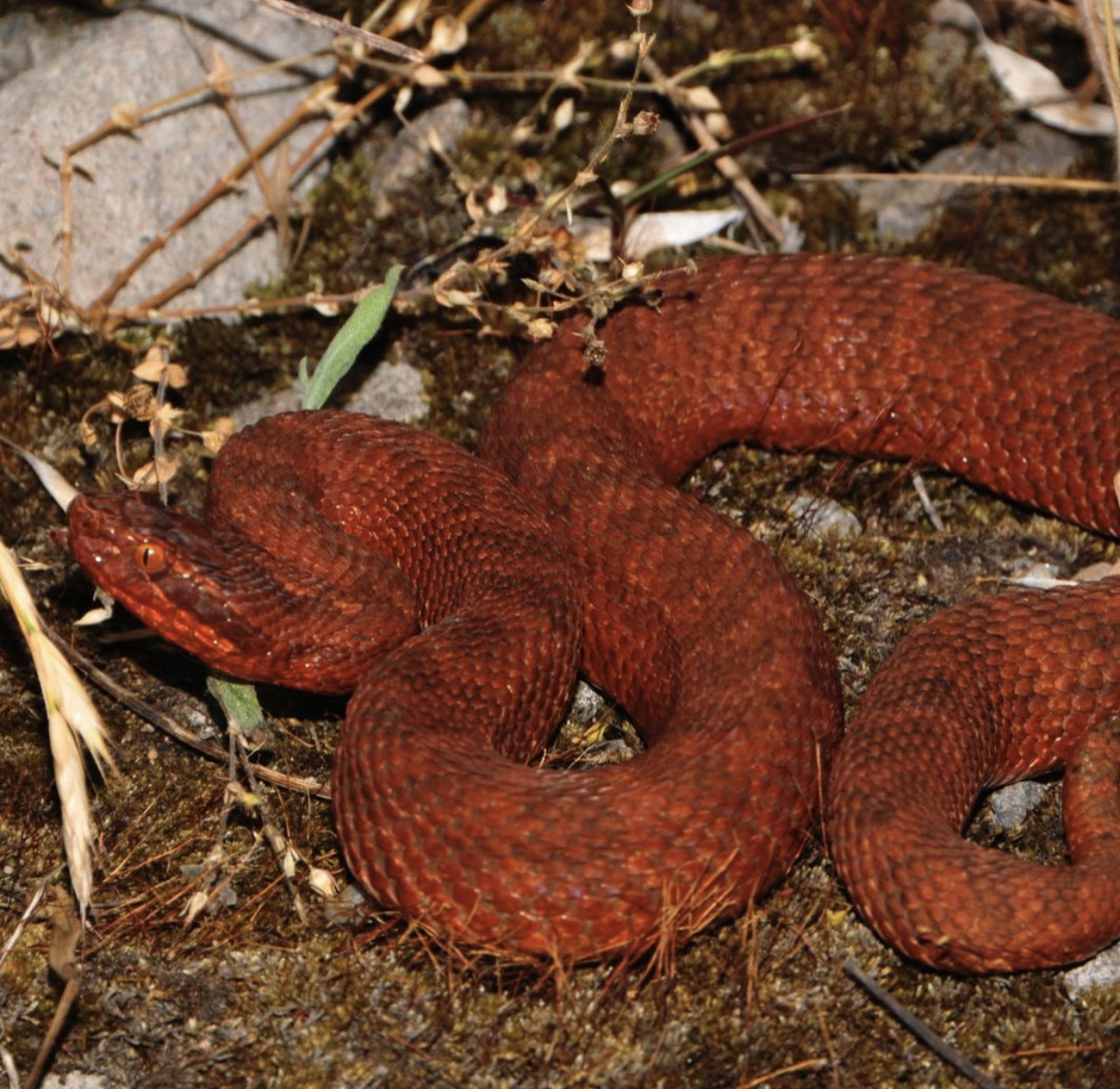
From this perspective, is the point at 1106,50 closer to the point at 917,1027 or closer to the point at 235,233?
the point at 235,233

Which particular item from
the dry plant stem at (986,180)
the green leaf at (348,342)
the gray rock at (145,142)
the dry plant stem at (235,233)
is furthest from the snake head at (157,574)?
the dry plant stem at (986,180)

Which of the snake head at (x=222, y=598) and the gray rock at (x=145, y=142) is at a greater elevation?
the gray rock at (x=145, y=142)

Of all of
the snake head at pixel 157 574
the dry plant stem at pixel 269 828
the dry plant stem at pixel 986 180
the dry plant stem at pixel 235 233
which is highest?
the dry plant stem at pixel 235 233

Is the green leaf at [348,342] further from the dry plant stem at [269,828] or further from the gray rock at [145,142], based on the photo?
the dry plant stem at [269,828]

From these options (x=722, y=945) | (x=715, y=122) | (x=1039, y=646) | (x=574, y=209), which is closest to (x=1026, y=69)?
(x=715, y=122)

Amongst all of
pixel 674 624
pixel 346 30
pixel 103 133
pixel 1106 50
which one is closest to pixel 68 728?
pixel 674 624

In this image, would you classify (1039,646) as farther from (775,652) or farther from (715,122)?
(715,122)
